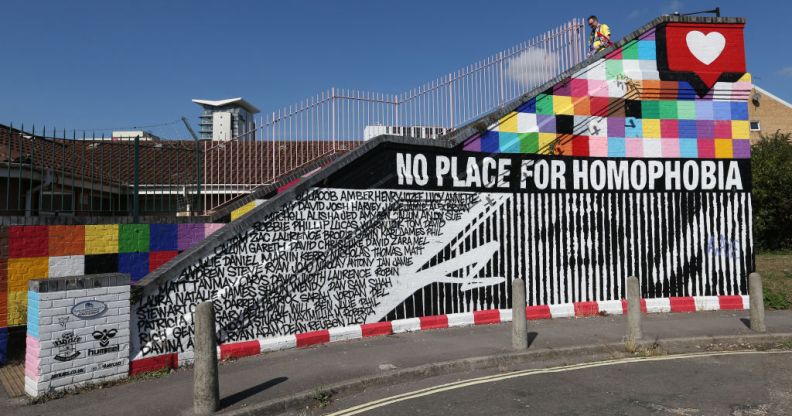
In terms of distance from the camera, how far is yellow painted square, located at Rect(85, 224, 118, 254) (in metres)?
7.13

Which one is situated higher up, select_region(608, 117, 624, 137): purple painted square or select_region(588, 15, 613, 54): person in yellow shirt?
select_region(588, 15, 613, 54): person in yellow shirt

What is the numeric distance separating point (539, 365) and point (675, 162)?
5.60 metres

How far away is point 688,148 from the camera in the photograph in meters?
9.98

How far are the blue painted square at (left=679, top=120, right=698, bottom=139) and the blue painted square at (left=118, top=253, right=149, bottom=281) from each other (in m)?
9.65

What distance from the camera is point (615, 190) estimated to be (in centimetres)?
970

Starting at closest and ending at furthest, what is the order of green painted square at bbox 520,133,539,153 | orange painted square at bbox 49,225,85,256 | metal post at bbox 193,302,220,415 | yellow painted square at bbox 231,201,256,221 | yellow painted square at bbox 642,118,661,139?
metal post at bbox 193,302,220,415 < orange painted square at bbox 49,225,85,256 < yellow painted square at bbox 231,201,256,221 < green painted square at bbox 520,133,539,153 < yellow painted square at bbox 642,118,661,139

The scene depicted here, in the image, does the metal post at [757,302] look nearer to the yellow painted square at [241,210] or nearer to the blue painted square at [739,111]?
the blue painted square at [739,111]

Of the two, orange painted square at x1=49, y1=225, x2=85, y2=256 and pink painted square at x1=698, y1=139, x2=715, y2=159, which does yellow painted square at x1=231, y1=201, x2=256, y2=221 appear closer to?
orange painted square at x1=49, y1=225, x2=85, y2=256

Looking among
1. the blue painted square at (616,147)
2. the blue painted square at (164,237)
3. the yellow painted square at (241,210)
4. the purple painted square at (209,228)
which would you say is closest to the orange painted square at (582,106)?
A: the blue painted square at (616,147)

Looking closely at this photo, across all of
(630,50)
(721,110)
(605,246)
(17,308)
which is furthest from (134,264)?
(721,110)

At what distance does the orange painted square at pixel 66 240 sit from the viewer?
6871mm

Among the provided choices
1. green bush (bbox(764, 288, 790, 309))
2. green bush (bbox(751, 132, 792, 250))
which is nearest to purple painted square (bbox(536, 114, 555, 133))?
green bush (bbox(764, 288, 790, 309))

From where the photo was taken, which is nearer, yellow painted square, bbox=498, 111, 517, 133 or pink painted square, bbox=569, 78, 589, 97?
yellow painted square, bbox=498, 111, 517, 133

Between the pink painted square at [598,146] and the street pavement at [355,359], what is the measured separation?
297cm
